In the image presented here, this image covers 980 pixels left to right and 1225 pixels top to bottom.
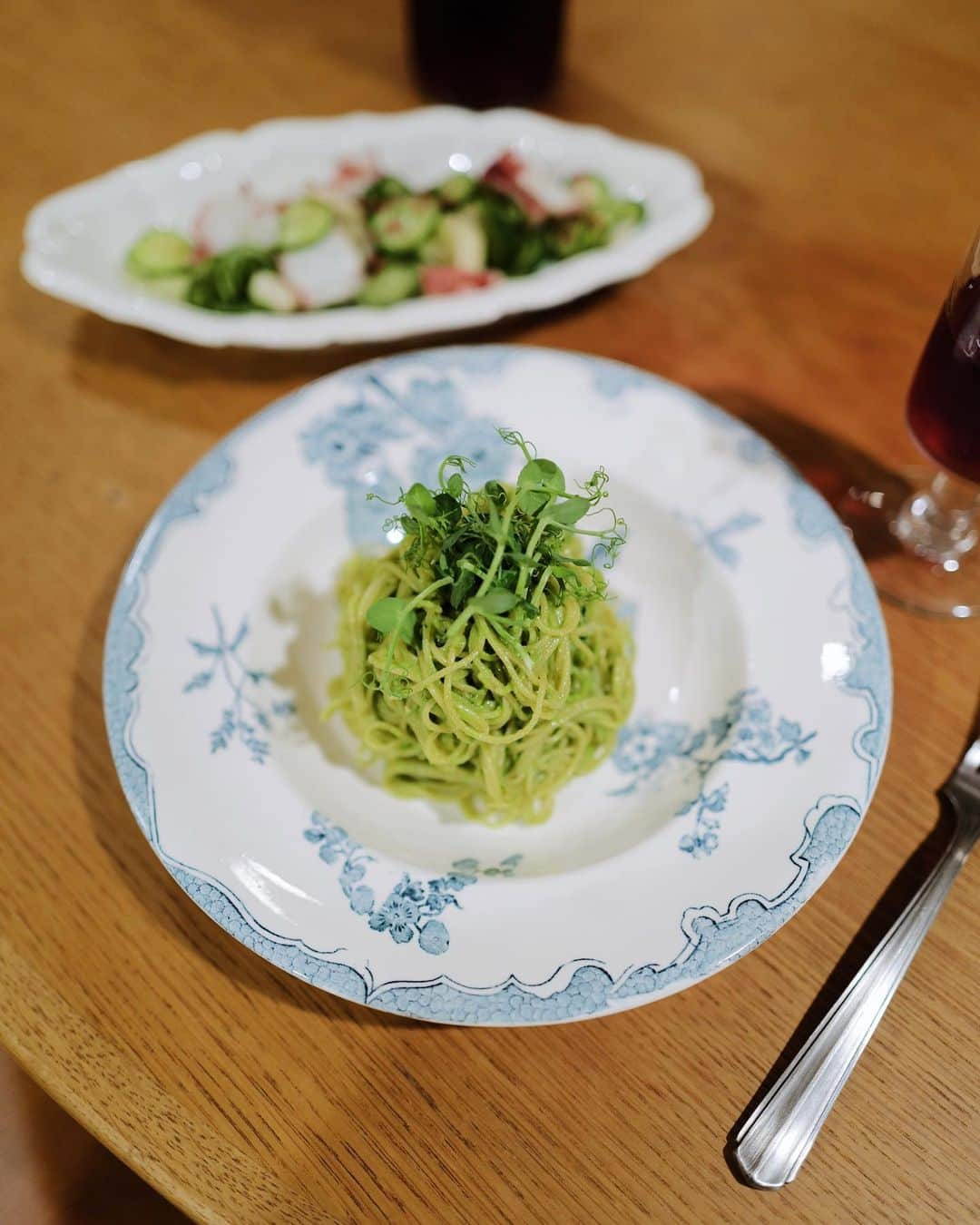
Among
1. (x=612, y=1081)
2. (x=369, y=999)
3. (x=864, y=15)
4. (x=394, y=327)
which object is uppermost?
(x=864, y=15)

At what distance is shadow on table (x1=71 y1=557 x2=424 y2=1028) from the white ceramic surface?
2.04 feet

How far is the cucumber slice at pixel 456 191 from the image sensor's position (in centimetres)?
192

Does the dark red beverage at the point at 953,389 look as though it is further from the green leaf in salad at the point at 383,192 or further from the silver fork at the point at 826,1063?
the green leaf in salad at the point at 383,192

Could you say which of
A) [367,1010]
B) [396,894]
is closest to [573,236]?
[396,894]

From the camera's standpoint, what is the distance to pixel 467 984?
100cm

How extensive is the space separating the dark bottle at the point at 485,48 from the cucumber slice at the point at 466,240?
588 millimetres

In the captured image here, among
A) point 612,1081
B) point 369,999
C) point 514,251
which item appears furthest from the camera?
point 514,251

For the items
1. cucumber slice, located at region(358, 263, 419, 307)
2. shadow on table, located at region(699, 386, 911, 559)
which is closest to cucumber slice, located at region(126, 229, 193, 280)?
cucumber slice, located at region(358, 263, 419, 307)

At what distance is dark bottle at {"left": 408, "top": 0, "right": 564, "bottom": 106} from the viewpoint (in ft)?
6.93

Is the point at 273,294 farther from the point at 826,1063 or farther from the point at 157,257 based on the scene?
the point at 826,1063

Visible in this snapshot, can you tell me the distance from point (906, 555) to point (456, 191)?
1.13m

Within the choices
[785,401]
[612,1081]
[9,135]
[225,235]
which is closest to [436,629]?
[612,1081]

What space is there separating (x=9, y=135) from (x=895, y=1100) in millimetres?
2583

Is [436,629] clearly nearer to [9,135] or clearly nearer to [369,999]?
[369,999]
